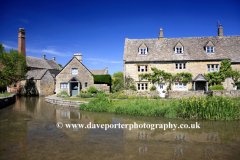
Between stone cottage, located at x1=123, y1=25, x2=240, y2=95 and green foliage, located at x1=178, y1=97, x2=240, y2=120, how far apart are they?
11.9m

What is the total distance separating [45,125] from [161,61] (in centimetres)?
Answer: 1892

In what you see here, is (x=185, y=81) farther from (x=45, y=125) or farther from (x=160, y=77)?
(x=45, y=125)

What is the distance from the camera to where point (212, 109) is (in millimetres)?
12023

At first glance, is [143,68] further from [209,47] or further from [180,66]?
[209,47]

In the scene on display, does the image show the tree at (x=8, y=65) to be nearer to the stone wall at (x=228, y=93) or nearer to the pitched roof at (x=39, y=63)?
the pitched roof at (x=39, y=63)

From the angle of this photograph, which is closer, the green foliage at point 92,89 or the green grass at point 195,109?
the green grass at point 195,109

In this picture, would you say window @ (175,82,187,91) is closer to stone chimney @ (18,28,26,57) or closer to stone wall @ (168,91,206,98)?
stone wall @ (168,91,206,98)

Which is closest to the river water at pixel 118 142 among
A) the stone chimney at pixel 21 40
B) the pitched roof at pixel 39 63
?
the stone chimney at pixel 21 40

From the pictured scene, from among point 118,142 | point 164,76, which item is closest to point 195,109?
point 118,142

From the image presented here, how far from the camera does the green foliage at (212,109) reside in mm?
12031

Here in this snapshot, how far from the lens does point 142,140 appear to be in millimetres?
8406

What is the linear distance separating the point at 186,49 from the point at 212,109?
52.4ft

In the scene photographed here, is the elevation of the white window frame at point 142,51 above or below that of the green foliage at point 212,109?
above

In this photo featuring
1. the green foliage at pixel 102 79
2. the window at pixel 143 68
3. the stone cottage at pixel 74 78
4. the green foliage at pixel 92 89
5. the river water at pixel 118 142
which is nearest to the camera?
the river water at pixel 118 142
